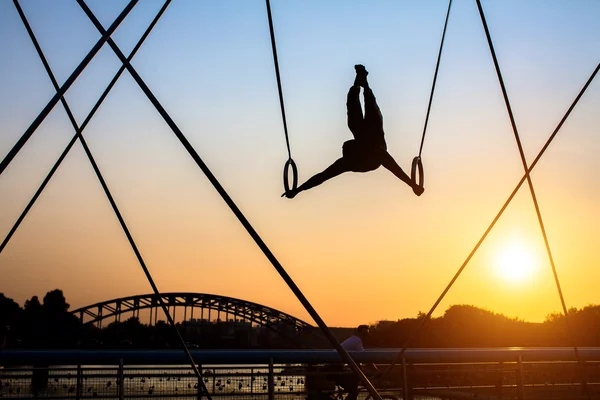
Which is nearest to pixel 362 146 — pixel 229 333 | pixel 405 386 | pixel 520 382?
pixel 405 386

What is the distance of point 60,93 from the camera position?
20.1 ft

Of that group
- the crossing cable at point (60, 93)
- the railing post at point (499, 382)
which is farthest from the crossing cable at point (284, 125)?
the railing post at point (499, 382)

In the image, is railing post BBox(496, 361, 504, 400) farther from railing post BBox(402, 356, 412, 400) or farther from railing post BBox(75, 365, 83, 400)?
railing post BBox(75, 365, 83, 400)

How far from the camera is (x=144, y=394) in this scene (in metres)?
12.0

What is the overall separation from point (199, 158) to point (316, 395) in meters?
7.37

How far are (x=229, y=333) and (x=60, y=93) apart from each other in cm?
10162

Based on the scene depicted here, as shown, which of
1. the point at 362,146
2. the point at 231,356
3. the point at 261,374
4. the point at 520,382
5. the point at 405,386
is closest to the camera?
the point at 362,146

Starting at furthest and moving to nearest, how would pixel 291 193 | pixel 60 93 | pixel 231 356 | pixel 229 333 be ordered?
pixel 229 333
pixel 231 356
pixel 291 193
pixel 60 93

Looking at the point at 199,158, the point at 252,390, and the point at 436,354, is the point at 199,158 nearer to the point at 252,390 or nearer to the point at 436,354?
the point at 252,390

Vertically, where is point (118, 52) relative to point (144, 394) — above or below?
above

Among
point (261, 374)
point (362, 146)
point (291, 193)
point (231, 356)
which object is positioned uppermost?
point (362, 146)

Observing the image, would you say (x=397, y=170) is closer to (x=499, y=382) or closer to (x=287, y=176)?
(x=287, y=176)

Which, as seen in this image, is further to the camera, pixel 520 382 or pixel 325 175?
pixel 520 382

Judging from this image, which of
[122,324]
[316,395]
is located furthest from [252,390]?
[122,324]
